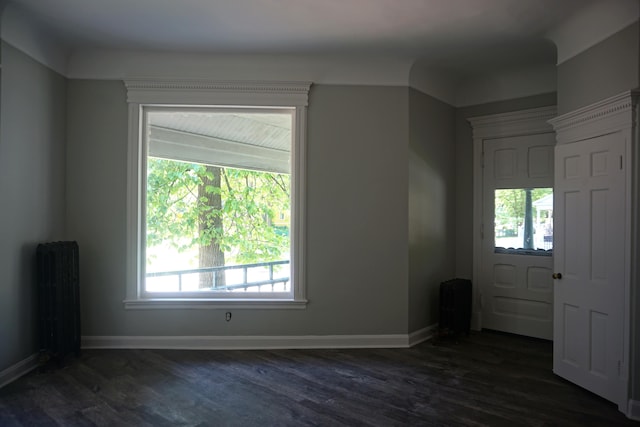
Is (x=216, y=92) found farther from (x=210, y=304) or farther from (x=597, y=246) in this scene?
(x=597, y=246)

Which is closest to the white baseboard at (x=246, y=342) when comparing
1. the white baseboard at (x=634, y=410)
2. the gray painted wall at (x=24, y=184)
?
the gray painted wall at (x=24, y=184)

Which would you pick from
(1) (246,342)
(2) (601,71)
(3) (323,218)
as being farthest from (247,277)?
(2) (601,71)

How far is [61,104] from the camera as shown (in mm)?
3811

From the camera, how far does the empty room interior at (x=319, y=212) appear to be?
290cm

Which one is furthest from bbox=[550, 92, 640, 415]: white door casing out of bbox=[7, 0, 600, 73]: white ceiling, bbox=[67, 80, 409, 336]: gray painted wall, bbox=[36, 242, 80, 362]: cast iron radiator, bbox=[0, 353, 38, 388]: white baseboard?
bbox=[0, 353, 38, 388]: white baseboard

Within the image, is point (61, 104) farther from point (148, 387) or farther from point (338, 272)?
point (338, 272)

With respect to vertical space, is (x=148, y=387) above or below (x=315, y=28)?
below

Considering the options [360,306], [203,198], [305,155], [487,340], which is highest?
[305,155]

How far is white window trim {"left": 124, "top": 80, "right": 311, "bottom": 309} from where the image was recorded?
390 cm

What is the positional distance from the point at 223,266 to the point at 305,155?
4.55 feet

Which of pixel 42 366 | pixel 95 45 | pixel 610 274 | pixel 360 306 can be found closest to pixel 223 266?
pixel 360 306

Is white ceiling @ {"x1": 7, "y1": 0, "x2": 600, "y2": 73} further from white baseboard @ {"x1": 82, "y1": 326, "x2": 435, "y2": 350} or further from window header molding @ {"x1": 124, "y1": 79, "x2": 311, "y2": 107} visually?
white baseboard @ {"x1": 82, "y1": 326, "x2": 435, "y2": 350}

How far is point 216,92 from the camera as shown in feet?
12.9

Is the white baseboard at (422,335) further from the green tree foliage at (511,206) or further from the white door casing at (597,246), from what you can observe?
the green tree foliage at (511,206)
